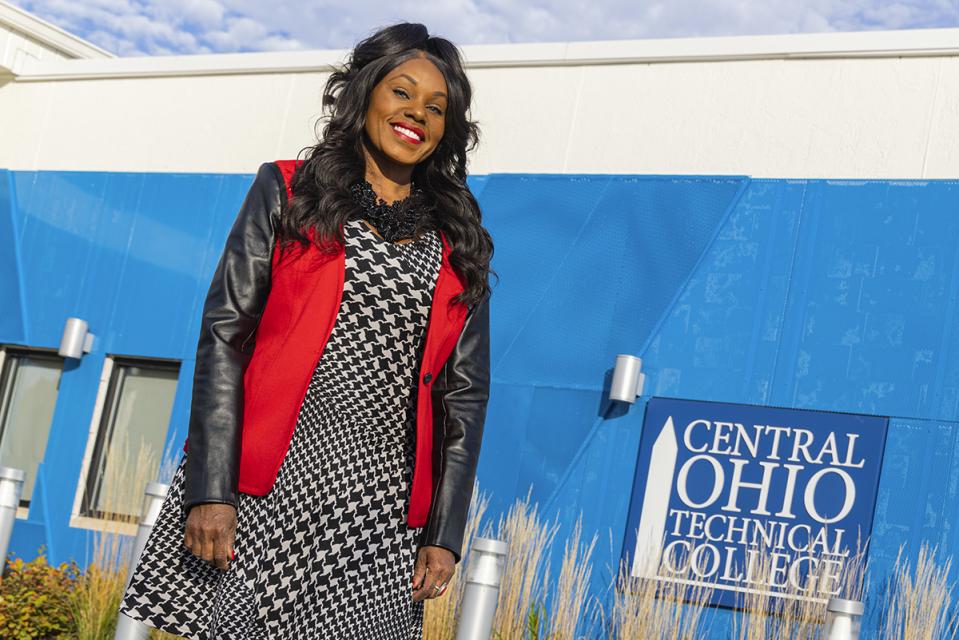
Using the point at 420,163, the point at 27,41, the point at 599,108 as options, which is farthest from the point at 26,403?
the point at 420,163

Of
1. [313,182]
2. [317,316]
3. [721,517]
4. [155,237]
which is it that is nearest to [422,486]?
[317,316]

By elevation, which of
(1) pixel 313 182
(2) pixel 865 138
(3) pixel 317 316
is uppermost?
(2) pixel 865 138

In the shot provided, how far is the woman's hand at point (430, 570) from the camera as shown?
2004mm

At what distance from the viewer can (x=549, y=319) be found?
22.2 feet

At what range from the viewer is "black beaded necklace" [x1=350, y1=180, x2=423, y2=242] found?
6.72 feet

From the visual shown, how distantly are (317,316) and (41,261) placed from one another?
7.08m

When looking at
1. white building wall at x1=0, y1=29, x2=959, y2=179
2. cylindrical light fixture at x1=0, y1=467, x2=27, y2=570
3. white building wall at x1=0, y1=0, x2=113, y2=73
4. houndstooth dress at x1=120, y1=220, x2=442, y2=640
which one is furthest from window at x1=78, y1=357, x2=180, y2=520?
houndstooth dress at x1=120, y1=220, x2=442, y2=640

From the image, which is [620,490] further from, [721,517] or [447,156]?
[447,156]

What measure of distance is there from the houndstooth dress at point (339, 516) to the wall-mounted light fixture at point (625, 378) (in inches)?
171

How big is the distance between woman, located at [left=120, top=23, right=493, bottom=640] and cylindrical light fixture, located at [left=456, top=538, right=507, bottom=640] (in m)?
2.21

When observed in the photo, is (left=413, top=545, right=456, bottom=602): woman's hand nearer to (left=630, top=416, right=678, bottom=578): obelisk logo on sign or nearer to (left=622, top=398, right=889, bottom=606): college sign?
(left=622, top=398, right=889, bottom=606): college sign

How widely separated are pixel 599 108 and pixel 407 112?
500 centimetres

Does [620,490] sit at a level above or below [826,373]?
below

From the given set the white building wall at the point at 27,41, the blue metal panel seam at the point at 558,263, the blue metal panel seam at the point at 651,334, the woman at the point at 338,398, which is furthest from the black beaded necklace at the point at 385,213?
the white building wall at the point at 27,41
